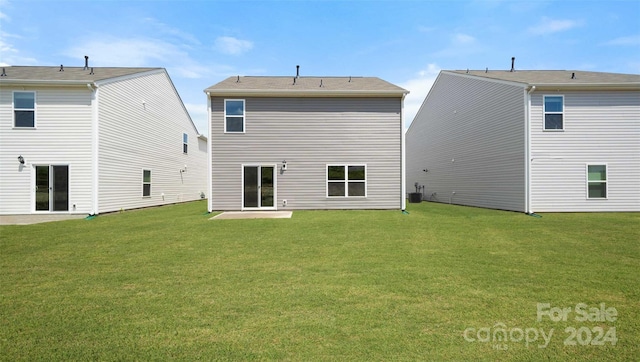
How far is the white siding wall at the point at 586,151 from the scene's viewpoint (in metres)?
12.5

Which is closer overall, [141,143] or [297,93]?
[297,93]

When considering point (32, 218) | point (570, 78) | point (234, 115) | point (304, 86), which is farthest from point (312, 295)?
point (570, 78)

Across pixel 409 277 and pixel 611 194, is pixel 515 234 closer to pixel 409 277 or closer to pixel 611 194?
pixel 409 277

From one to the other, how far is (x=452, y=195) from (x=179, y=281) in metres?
16.3

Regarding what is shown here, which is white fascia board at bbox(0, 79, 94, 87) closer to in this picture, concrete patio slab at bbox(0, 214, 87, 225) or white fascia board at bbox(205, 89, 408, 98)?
white fascia board at bbox(205, 89, 408, 98)

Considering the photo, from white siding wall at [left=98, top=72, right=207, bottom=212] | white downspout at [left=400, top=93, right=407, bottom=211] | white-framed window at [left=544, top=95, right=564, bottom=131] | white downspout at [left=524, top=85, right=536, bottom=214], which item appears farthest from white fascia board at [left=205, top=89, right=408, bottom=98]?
white-framed window at [left=544, top=95, right=564, bottom=131]

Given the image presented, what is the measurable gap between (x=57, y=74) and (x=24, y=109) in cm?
216

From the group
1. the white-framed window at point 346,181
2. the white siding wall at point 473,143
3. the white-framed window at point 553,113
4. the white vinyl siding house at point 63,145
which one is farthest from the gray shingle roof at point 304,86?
the white-framed window at point 553,113

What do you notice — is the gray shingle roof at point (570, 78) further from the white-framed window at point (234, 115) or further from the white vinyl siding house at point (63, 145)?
the white vinyl siding house at point (63, 145)

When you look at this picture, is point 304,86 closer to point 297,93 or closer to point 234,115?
point 297,93

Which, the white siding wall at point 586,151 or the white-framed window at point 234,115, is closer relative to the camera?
the white siding wall at point 586,151

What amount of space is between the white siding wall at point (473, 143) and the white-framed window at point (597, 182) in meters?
2.83

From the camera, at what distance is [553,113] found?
12.7m

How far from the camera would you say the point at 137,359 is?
2.62m
